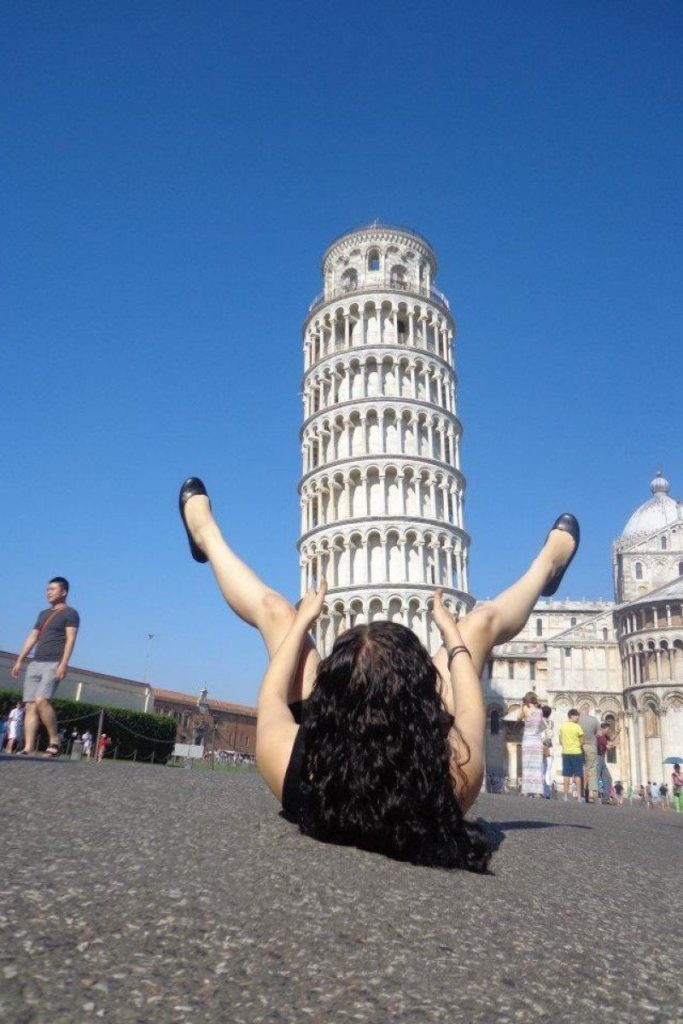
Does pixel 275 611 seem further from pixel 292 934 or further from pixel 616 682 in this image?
pixel 616 682

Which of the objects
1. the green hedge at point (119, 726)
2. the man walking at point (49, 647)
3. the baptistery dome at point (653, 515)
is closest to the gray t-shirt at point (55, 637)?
the man walking at point (49, 647)

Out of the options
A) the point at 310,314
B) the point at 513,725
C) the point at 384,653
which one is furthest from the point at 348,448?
the point at 384,653

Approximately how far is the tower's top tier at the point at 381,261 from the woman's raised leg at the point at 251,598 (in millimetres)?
45288

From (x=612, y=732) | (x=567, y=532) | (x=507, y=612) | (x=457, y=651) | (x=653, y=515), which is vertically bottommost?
(x=457, y=651)

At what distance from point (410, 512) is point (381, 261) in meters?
17.4

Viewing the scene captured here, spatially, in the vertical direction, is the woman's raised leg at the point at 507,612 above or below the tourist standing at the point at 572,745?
above

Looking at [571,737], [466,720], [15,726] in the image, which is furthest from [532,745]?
[466,720]

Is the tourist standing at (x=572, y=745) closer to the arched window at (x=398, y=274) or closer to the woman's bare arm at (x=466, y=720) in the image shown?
the woman's bare arm at (x=466, y=720)

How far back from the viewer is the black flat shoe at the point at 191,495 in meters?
5.83

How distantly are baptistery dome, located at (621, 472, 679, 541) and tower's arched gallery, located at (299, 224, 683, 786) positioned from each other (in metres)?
16.2

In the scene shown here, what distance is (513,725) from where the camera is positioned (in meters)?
54.1

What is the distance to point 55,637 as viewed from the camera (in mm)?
8781

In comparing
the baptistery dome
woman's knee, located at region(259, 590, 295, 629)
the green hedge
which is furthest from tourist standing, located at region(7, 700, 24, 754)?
the baptistery dome

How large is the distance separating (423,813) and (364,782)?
0.32 m
